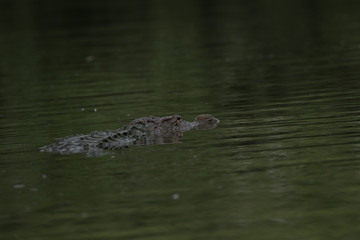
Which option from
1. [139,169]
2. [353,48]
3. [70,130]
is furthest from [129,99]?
[353,48]

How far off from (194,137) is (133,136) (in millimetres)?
1138

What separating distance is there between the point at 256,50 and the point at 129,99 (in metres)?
13.0

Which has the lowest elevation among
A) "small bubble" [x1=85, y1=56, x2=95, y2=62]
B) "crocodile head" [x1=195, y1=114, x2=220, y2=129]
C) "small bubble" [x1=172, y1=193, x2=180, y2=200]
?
"small bubble" [x1=172, y1=193, x2=180, y2=200]

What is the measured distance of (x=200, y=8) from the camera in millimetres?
70250

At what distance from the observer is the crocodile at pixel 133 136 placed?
17.2 meters

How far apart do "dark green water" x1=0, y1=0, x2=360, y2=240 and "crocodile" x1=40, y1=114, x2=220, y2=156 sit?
0.41 m

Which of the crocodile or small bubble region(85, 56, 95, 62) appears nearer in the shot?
the crocodile

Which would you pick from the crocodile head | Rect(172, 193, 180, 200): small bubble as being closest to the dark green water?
Rect(172, 193, 180, 200): small bubble

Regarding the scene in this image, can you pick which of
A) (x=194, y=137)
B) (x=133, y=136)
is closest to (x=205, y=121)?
(x=194, y=137)

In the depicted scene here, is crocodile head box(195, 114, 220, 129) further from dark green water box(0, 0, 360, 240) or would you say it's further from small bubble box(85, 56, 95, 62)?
small bubble box(85, 56, 95, 62)

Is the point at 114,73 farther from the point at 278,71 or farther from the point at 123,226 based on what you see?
the point at 123,226

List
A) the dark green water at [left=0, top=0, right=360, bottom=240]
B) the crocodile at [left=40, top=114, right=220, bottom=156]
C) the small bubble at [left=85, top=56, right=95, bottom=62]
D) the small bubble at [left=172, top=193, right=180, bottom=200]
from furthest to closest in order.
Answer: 1. the small bubble at [left=85, top=56, right=95, bottom=62]
2. the crocodile at [left=40, top=114, right=220, bottom=156]
3. the small bubble at [left=172, top=193, right=180, bottom=200]
4. the dark green water at [left=0, top=0, right=360, bottom=240]

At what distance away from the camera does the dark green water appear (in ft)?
39.5

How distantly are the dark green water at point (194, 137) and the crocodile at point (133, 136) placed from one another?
1.33 feet
